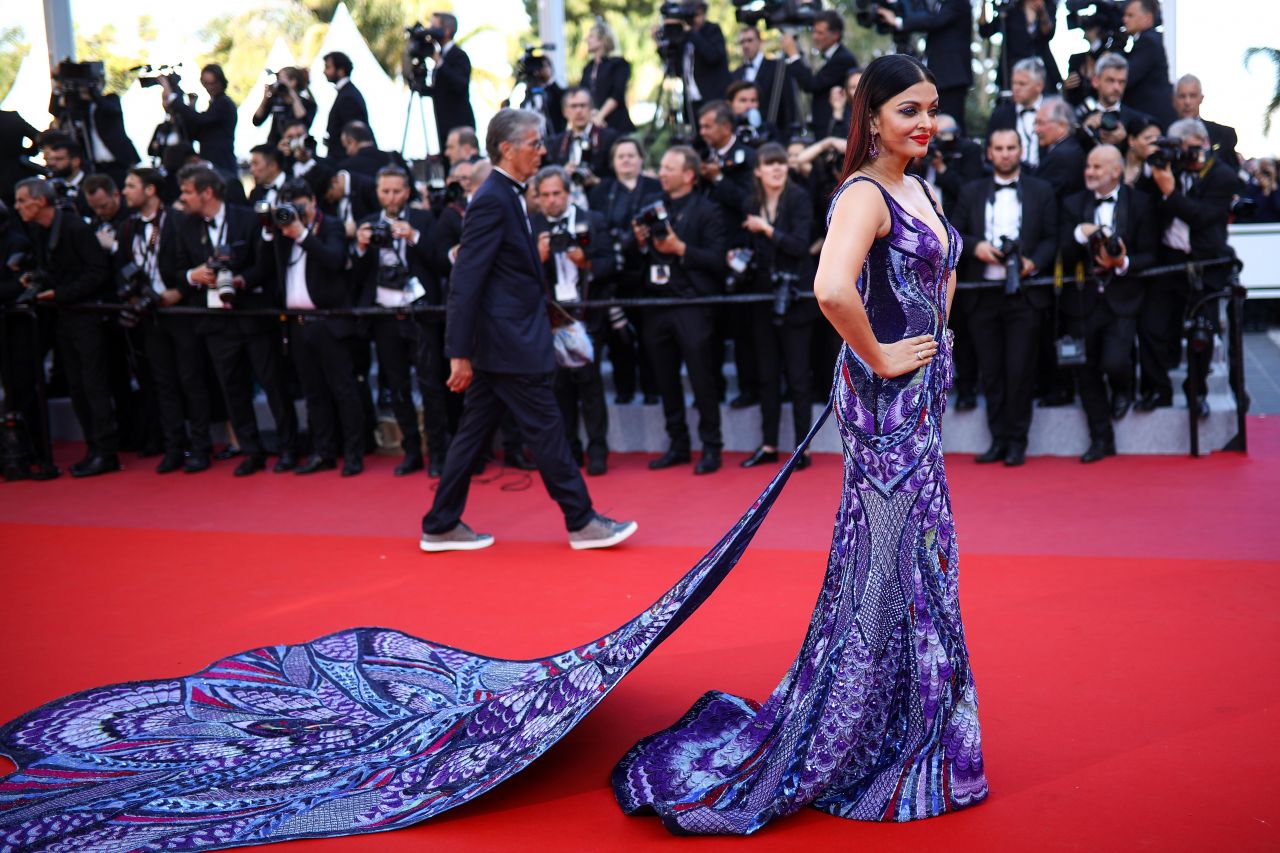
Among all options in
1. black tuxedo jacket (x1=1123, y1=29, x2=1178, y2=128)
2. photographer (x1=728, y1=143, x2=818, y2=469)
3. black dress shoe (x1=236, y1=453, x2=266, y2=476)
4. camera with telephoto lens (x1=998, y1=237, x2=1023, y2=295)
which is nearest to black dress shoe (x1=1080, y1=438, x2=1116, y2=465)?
camera with telephoto lens (x1=998, y1=237, x2=1023, y2=295)

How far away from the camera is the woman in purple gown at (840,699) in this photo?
2.88 meters

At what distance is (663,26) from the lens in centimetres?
877

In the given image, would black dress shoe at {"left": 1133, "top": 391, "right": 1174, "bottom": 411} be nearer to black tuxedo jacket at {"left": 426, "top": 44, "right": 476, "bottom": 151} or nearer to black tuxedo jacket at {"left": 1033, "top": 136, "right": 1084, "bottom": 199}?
black tuxedo jacket at {"left": 1033, "top": 136, "right": 1084, "bottom": 199}

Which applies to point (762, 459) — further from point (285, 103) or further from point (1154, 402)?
point (285, 103)

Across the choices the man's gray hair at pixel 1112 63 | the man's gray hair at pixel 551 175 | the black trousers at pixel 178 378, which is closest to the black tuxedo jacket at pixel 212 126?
the black trousers at pixel 178 378

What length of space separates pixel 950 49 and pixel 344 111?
442 centimetres

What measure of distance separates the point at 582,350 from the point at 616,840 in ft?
10.7

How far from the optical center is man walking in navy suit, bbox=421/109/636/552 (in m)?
5.20

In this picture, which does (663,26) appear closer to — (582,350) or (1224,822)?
(582,350)

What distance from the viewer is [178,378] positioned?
808cm

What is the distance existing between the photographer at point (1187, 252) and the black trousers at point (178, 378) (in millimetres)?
5394

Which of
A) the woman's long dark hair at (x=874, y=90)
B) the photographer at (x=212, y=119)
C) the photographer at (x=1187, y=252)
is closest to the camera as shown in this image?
the woman's long dark hair at (x=874, y=90)

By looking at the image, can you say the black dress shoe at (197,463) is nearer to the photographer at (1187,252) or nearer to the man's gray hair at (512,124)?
the man's gray hair at (512,124)

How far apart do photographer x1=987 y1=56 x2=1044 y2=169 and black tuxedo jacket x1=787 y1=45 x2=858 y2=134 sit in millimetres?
1145
